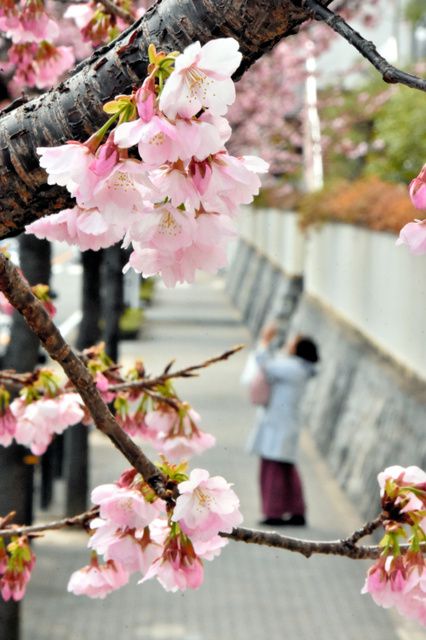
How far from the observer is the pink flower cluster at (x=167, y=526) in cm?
267

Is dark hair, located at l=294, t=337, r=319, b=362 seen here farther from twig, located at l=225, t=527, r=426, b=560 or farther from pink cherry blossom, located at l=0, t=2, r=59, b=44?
twig, located at l=225, t=527, r=426, b=560

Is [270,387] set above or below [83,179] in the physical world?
below

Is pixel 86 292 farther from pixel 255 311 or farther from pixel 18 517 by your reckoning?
pixel 255 311

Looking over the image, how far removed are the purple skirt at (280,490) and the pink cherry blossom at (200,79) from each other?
1009cm

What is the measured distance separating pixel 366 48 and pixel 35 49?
285 centimetres

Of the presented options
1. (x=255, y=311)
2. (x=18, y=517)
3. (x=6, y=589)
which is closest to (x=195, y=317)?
(x=255, y=311)

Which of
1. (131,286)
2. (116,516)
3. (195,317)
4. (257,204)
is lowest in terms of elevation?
(195,317)

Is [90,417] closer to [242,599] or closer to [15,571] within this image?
[15,571]

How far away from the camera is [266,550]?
37.0 feet

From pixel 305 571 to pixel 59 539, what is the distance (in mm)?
2101

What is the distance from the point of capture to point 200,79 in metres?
2.01

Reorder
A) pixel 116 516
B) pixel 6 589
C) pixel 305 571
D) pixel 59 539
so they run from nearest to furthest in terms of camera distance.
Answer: pixel 116 516
pixel 6 589
pixel 305 571
pixel 59 539

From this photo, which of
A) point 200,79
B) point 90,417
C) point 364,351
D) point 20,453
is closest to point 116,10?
point 90,417

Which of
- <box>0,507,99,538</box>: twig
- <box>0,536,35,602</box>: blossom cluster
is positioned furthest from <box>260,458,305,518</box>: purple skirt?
<box>0,507,99,538</box>: twig
